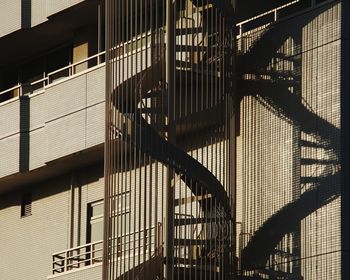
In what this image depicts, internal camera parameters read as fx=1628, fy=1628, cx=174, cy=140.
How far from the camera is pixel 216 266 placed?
3381cm

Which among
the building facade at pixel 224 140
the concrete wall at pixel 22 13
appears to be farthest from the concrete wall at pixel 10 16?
the building facade at pixel 224 140

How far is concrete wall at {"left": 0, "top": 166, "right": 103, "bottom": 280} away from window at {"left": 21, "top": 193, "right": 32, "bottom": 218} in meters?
0.14

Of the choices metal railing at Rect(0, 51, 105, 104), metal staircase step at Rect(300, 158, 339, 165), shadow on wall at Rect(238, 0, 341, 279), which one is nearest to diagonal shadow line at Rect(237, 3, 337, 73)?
shadow on wall at Rect(238, 0, 341, 279)

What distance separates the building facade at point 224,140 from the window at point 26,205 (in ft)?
15.9

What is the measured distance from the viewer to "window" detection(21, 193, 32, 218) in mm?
43109

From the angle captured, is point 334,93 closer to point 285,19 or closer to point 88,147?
point 285,19

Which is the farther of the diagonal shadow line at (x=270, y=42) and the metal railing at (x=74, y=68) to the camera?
the metal railing at (x=74, y=68)

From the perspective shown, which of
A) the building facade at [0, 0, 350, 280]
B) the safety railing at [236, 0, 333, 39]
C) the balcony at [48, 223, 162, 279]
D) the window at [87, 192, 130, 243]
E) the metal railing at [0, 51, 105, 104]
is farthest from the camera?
the metal railing at [0, 51, 105, 104]

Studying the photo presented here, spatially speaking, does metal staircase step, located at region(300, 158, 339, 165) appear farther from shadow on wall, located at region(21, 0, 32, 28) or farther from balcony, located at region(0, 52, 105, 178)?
shadow on wall, located at region(21, 0, 32, 28)

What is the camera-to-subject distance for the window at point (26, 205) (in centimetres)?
4311

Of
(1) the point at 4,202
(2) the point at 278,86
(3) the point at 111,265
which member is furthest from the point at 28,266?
(2) the point at 278,86

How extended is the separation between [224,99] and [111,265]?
14.2 feet

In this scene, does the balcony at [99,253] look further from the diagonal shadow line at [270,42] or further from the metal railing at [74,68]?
the diagonal shadow line at [270,42]

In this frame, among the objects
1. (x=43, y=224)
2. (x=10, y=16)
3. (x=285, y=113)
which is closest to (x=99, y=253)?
(x=43, y=224)
